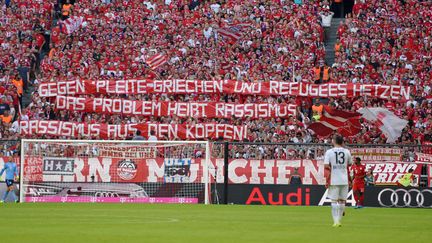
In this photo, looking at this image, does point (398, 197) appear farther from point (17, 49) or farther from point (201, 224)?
point (17, 49)

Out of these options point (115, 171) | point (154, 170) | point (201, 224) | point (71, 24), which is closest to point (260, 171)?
point (154, 170)

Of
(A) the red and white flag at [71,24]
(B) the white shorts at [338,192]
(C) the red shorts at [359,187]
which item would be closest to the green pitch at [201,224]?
(B) the white shorts at [338,192]

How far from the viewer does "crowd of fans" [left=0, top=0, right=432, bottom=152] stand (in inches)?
1660

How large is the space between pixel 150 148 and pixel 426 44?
1391cm

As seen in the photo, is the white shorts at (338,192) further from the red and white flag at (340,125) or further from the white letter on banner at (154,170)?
the red and white flag at (340,125)

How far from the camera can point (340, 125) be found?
39375 millimetres

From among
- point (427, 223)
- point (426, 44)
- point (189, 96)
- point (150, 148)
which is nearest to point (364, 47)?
point (426, 44)

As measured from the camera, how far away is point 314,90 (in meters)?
42.9

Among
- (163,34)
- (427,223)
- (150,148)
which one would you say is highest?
(163,34)

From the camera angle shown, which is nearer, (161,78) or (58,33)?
(161,78)

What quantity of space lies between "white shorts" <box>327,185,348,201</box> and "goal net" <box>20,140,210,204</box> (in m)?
13.6

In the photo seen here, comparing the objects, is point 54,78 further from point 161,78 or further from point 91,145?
point 91,145

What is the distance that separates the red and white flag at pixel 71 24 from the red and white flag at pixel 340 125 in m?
14.7

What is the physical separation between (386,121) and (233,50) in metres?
8.79
